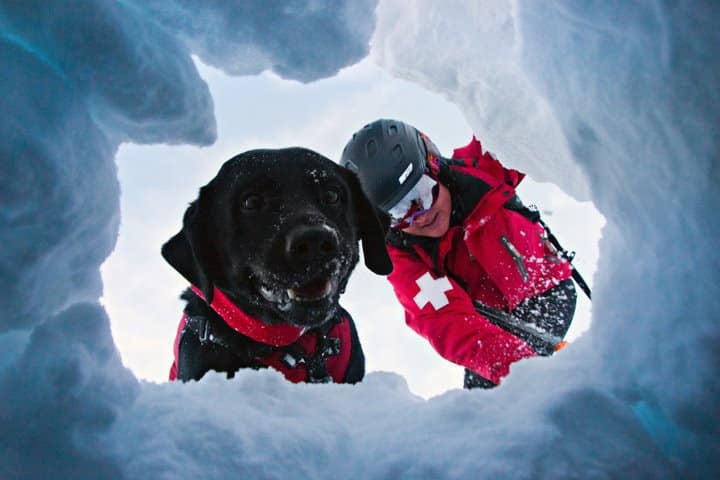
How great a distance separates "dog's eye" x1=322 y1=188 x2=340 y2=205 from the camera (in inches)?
99.8

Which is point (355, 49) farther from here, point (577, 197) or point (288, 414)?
point (288, 414)

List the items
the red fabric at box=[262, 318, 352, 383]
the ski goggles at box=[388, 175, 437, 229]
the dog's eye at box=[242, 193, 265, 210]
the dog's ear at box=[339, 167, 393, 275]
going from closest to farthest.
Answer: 1. the dog's eye at box=[242, 193, 265, 210]
2. the red fabric at box=[262, 318, 352, 383]
3. the dog's ear at box=[339, 167, 393, 275]
4. the ski goggles at box=[388, 175, 437, 229]

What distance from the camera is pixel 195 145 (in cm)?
272

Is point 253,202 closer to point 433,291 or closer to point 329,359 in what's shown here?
point 329,359

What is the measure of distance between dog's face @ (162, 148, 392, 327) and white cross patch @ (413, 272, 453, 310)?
105cm

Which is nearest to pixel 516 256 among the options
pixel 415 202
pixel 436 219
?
pixel 436 219

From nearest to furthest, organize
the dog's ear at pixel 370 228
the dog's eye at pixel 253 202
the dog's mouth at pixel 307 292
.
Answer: the dog's mouth at pixel 307 292, the dog's eye at pixel 253 202, the dog's ear at pixel 370 228

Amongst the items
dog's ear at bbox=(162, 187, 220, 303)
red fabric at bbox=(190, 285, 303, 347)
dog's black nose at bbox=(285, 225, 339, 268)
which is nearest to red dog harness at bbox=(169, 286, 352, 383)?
red fabric at bbox=(190, 285, 303, 347)

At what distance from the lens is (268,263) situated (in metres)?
2.14

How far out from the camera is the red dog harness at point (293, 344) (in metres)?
2.49

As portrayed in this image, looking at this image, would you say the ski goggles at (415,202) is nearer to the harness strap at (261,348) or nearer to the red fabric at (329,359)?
the red fabric at (329,359)

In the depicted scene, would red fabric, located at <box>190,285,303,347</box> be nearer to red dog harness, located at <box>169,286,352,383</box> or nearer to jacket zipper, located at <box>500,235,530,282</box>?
red dog harness, located at <box>169,286,352,383</box>

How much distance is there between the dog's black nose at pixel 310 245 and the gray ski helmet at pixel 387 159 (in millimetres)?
1416

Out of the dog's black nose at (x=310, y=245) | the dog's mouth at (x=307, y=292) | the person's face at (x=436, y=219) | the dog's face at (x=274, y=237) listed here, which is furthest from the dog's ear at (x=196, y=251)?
the person's face at (x=436, y=219)
